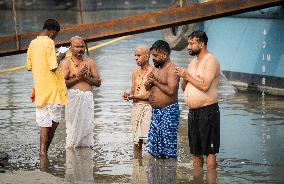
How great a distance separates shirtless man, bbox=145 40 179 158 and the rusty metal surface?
11.0 ft

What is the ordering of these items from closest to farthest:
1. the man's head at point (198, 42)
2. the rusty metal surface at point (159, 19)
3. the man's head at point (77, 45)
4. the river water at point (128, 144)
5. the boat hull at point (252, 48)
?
the man's head at point (198, 42)
the river water at point (128, 144)
the man's head at point (77, 45)
the rusty metal surface at point (159, 19)
the boat hull at point (252, 48)

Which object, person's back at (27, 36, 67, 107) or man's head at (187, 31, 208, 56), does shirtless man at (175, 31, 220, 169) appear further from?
person's back at (27, 36, 67, 107)

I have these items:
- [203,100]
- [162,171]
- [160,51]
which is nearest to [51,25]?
[160,51]

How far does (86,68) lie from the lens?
11961mm

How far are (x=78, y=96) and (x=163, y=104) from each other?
1.61 metres

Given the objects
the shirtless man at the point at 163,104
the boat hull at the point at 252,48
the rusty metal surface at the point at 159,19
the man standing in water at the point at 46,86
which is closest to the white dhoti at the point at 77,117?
the man standing in water at the point at 46,86

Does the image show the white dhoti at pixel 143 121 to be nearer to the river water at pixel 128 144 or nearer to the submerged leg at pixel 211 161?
the river water at pixel 128 144

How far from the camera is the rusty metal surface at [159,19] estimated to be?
14117 millimetres

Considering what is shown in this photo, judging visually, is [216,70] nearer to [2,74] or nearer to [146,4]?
[2,74]

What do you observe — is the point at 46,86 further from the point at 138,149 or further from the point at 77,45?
the point at 138,149

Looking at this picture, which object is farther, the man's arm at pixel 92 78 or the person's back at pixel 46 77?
the man's arm at pixel 92 78

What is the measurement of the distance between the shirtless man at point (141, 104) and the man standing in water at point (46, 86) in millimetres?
855

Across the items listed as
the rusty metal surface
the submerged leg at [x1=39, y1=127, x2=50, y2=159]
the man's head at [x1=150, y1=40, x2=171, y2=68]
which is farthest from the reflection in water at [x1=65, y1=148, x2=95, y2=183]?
the rusty metal surface

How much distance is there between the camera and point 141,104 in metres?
11.5
